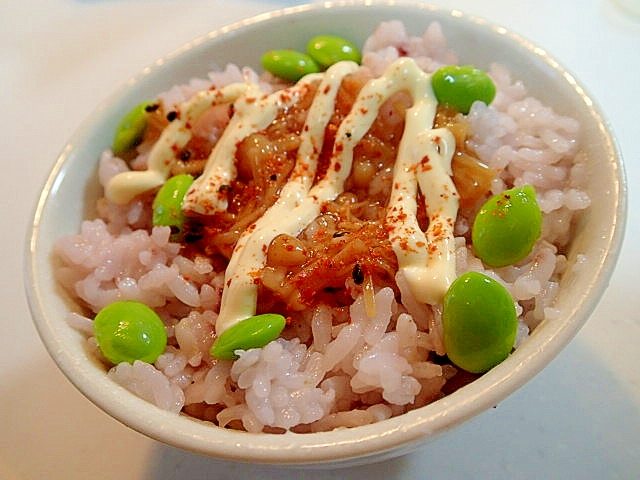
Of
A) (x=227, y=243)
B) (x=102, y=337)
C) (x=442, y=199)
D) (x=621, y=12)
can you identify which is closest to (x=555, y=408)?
(x=442, y=199)

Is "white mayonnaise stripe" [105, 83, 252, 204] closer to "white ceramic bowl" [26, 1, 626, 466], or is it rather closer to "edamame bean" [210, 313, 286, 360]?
"white ceramic bowl" [26, 1, 626, 466]

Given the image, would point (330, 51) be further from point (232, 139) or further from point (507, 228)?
point (507, 228)

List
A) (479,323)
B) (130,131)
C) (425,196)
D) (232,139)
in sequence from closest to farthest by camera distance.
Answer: (479,323)
(425,196)
(232,139)
(130,131)

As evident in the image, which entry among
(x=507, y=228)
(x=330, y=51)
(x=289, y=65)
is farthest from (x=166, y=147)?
(x=507, y=228)

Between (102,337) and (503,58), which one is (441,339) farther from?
(503,58)

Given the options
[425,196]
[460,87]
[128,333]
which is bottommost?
[128,333]

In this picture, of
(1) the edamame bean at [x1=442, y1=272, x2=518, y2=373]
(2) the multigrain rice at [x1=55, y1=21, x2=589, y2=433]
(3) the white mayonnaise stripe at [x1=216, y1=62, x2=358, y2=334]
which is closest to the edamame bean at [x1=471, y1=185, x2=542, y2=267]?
(2) the multigrain rice at [x1=55, y1=21, x2=589, y2=433]
